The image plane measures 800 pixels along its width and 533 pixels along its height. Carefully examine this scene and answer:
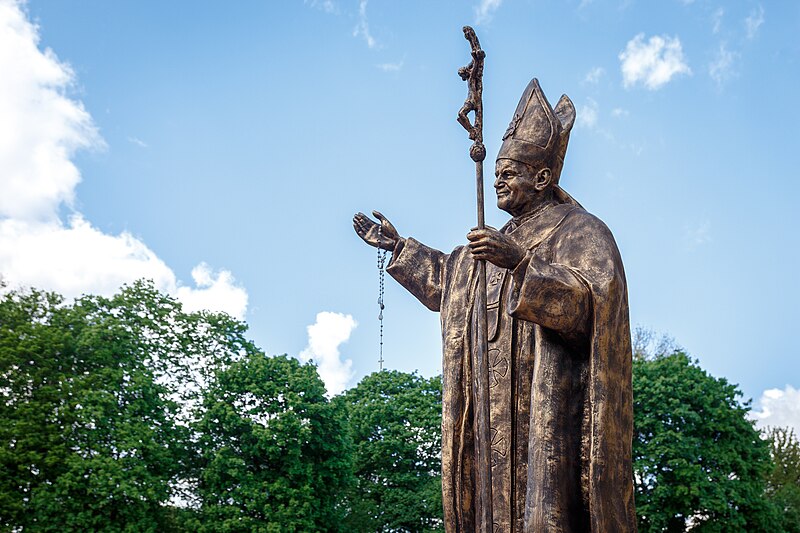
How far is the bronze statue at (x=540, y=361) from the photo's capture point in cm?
632

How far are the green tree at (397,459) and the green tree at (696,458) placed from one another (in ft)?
26.6

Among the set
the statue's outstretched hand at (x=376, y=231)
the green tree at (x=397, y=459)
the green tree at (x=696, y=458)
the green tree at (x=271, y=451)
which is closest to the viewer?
the statue's outstretched hand at (x=376, y=231)

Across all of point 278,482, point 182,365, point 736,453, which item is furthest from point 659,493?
point 182,365

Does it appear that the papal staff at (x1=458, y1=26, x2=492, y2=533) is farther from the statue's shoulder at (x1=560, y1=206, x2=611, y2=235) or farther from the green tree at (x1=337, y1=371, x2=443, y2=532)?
the green tree at (x1=337, y1=371, x2=443, y2=532)

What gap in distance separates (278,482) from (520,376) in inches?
996

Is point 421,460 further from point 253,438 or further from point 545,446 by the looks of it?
point 545,446

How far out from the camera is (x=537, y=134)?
732 cm

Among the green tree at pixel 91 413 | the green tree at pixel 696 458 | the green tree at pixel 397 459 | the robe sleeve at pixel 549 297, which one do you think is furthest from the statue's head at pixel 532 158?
the green tree at pixel 397 459

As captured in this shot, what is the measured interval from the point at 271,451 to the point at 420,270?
24327mm

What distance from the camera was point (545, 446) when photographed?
634cm

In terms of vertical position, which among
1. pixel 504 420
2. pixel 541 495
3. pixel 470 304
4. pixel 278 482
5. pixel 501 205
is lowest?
pixel 541 495

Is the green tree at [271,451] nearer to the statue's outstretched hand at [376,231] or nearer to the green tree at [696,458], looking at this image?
the green tree at [696,458]

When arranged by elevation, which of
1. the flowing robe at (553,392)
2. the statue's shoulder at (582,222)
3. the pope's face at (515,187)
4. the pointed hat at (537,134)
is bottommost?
the flowing robe at (553,392)

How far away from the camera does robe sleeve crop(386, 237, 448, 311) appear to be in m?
7.84
